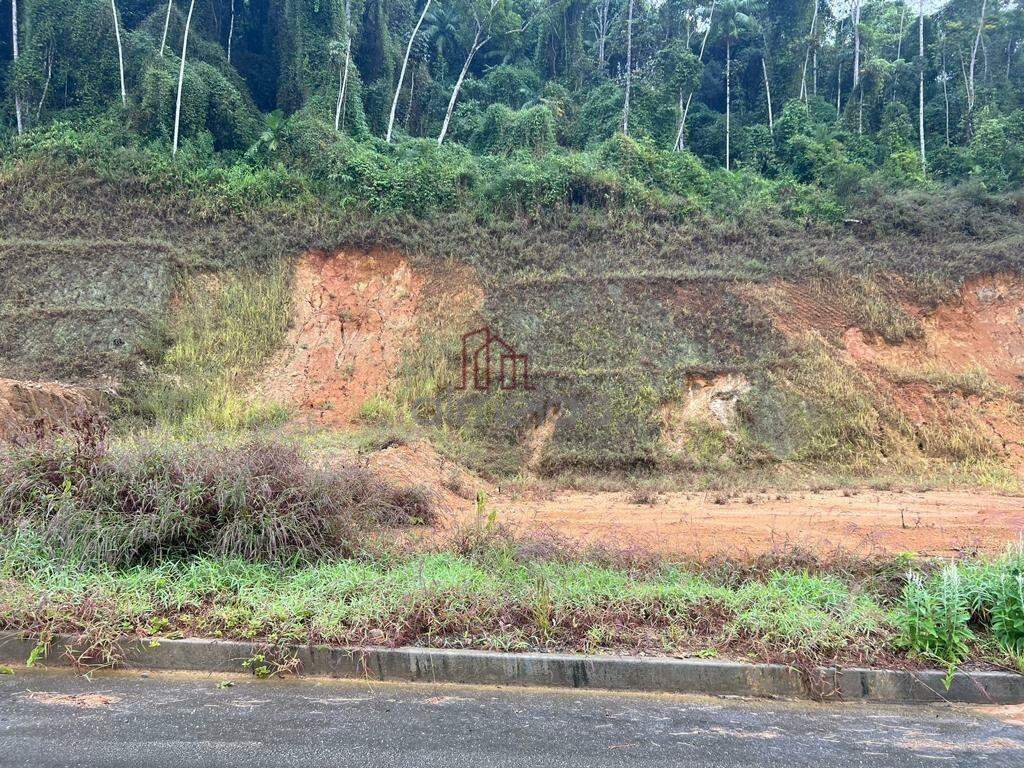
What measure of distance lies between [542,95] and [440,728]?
2630 cm

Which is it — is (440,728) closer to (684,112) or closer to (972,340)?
(972,340)

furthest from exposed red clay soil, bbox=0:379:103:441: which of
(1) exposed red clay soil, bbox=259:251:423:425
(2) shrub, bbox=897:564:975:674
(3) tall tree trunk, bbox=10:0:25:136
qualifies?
(3) tall tree trunk, bbox=10:0:25:136

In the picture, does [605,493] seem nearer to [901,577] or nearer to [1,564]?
[901,577]

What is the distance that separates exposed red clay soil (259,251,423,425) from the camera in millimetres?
14492

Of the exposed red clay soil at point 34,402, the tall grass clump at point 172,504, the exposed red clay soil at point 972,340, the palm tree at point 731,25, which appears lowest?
the tall grass clump at point 172,504

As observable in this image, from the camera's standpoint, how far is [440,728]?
3.29m

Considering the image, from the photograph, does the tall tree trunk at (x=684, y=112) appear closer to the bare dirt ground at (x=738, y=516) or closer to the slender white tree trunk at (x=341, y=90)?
the slender white tree trunk at (x=341, y=90)

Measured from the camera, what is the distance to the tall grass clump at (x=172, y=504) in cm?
484

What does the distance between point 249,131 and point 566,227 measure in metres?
11.4

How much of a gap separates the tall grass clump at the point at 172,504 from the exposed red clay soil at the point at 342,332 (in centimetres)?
849

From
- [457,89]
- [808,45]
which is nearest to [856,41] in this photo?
[808,45]

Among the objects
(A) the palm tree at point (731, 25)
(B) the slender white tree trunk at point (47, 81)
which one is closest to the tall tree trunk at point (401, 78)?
(B) the slender white tree trunk at point (47, 81)

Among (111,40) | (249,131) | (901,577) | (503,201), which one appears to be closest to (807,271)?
(503,201)

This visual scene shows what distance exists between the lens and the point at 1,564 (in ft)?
15.2
